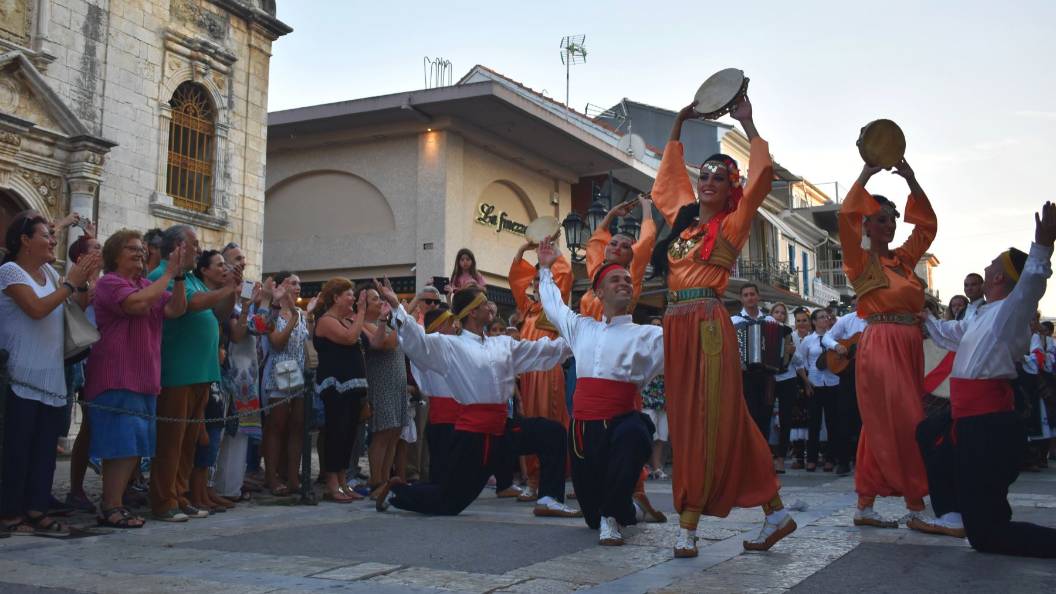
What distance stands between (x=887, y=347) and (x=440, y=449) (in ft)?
10.1

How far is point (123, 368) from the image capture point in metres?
5.92

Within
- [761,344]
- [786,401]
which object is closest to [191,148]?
[761,344]

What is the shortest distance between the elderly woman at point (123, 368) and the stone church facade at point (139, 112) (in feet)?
27.3

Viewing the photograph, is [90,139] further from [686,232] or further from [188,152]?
[686,232]

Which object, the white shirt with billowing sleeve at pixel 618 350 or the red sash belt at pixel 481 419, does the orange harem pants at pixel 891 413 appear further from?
the red sash belt at pixel 481 419

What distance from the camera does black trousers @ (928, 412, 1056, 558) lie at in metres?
4.50

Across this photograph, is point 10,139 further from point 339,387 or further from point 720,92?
point 720,92

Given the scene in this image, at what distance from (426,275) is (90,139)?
7567 millimetres

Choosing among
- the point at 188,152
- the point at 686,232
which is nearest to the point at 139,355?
the point at 686,232

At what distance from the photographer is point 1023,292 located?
4.70m

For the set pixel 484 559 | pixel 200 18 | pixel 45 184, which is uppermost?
pixel 200 18

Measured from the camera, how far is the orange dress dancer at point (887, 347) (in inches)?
219

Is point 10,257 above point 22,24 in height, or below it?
below

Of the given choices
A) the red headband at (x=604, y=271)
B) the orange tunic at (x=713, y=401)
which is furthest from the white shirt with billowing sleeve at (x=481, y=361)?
the orange tunic at (x=713, y=401)
